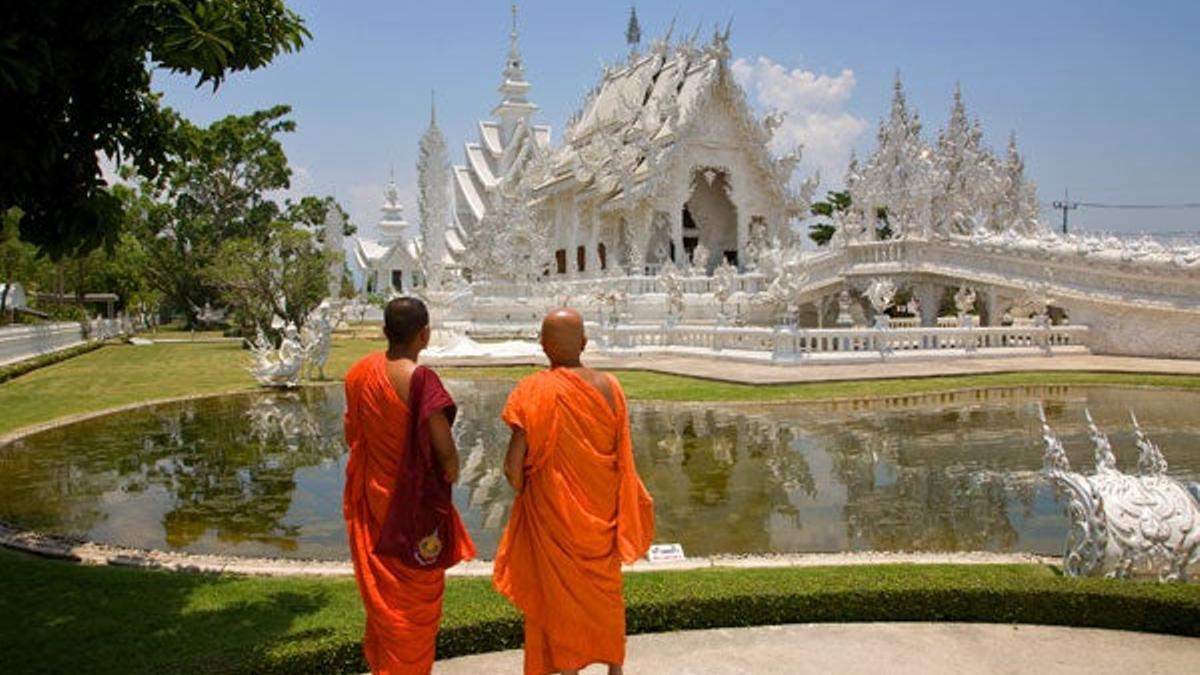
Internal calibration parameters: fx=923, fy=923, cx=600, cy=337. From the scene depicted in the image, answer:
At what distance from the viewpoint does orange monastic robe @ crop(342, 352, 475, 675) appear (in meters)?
3.53

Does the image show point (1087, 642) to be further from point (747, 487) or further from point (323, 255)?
point (323, 255)

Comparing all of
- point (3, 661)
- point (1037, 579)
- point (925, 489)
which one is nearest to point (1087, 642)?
point (1037, 579)

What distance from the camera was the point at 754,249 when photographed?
35.0 m

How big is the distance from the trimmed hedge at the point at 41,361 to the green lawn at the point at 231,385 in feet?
0.59

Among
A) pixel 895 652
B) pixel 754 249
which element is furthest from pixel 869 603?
pixel 754 249

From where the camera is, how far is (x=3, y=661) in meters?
4.27

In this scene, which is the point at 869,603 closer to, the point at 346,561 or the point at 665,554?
the point at 665,554

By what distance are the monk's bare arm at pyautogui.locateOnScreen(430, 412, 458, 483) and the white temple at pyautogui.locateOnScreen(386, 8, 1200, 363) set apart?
16.1 m

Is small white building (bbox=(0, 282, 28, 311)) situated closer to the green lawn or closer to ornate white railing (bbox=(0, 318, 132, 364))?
ornate white railing (bbox=(0, 318, 132, 364))

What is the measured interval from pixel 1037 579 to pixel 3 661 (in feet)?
17.0

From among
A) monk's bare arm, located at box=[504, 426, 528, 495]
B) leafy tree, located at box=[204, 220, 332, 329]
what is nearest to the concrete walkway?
monk's bare arm, located at box=[504, 426, 528, 495]

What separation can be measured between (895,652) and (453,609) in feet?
7.28

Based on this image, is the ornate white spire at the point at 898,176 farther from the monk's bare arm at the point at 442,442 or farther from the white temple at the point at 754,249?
the monk's bare arm at the point at 442,442

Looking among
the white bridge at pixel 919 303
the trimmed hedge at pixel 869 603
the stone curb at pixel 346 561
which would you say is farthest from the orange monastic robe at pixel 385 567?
the white bridge at pixel 919 303
